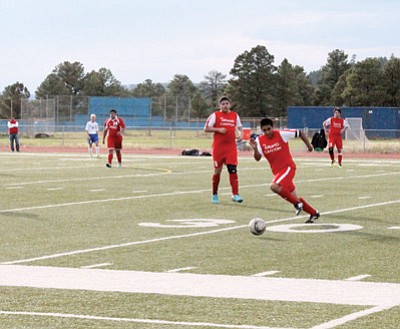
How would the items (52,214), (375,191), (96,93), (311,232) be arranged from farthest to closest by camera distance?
(96,93) → (375,191) → (52,214) → (311,232)

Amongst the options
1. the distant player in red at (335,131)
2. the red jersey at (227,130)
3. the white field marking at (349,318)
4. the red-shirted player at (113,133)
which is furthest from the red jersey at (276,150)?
the distant player in red at (335,131)

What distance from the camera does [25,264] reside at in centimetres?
1184

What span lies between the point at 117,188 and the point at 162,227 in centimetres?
860

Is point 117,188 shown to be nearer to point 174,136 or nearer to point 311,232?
point 311,232

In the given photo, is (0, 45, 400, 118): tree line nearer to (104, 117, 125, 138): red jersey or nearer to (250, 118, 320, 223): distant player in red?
(104, 117, 125, 138): red jersey

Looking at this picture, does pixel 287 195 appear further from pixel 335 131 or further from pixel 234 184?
pixel 335 131

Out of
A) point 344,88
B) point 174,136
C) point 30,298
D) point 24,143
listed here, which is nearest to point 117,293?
point 30,298

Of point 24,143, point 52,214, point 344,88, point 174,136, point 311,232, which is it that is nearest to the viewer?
point 311,232

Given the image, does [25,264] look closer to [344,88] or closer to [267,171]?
[267,171]

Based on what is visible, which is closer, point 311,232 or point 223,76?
point 311,232

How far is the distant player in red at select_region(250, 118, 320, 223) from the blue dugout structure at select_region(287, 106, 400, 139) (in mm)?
50490

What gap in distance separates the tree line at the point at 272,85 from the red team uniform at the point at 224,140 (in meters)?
80.0

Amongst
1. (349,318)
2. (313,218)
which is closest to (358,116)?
(313,218)

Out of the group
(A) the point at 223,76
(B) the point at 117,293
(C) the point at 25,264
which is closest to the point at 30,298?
(B) the point at 117,293
